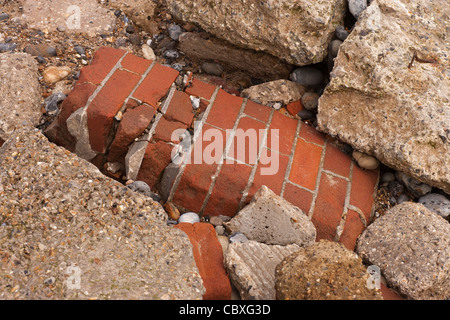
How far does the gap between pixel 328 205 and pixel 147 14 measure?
7.74 feet

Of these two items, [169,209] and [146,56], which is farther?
[146,56]

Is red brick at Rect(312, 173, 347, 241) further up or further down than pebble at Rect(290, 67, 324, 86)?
further down

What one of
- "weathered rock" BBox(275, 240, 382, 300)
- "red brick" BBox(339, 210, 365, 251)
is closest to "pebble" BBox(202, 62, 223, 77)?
"red brick" BBox(339, 210, 365, 251)

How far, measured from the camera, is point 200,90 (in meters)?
3.08

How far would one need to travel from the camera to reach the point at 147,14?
3770 millimetres

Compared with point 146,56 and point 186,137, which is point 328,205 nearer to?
point 186,137

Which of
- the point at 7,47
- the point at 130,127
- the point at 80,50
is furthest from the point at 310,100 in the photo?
the point at 7,47

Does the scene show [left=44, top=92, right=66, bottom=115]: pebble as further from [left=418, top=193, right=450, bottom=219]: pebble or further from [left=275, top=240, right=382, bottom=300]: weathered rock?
[left=418, top=193, right=450, bottom=219]: pebble

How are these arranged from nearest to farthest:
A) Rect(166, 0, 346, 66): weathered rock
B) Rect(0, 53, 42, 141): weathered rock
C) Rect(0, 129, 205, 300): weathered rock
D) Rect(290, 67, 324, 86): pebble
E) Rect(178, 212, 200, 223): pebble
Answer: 1. Rect(0, 129, 205, 300): weathered rock
2. Rect(178, 212, 200, 223): pebble
3. Rect(0, 53, 42, 141): weathered rock
4. Rect(166, 0, 346, 66): weathered rock
5. Rect(290, 67, 324, 86): pebble

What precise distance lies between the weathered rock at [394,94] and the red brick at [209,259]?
1192 millimetres

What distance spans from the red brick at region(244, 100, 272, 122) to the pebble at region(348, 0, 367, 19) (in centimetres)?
97

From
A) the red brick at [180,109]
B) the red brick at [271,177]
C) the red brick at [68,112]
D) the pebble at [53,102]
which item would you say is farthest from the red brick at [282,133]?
the pebble at [53,102]

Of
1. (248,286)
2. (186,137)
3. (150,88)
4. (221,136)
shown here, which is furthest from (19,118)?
(248,286)

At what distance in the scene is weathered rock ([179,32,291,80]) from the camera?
3367mm
